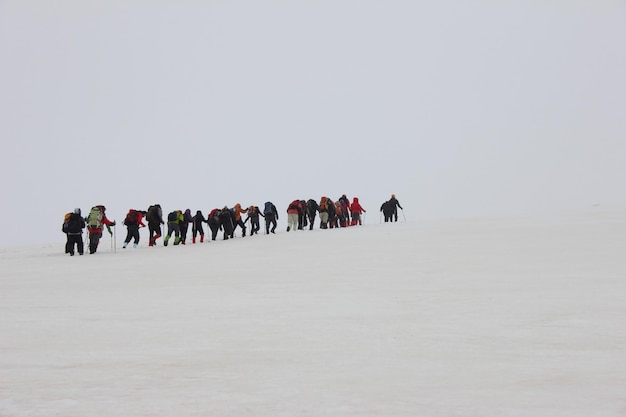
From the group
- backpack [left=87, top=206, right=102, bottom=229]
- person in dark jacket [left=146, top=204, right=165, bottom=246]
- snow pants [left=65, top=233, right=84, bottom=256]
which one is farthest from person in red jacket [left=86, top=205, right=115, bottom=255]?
person in dark jacket [left=146, top=204, right=165, bottom=246]

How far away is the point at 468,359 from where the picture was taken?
6.83m

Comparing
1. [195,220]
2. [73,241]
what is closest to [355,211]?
[195,220]

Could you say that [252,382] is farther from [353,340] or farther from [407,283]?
[407,283]

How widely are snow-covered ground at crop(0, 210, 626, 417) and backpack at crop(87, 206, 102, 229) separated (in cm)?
836

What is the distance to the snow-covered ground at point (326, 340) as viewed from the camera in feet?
18.2

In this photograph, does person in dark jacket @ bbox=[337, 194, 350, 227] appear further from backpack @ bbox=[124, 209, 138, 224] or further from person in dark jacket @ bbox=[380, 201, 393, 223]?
backpack @ bbox=[124, 209, 138, 224]

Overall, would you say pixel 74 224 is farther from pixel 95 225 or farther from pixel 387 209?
pixel 387 209

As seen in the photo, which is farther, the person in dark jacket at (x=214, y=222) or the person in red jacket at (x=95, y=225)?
the person in dark jacket at (x=214, y=222)

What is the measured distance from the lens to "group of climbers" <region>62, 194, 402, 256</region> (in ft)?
79.6

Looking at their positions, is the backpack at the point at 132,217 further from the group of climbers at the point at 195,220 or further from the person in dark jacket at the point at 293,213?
the person in dark jacket at the point at 293,213

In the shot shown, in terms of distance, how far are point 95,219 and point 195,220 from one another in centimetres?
494

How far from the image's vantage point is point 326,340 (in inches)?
310

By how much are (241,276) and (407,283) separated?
151 inches

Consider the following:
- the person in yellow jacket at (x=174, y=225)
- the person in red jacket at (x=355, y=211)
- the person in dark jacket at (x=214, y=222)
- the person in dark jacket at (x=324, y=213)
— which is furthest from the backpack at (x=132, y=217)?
the person in red jacket at (x=355, y=211)
